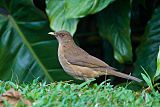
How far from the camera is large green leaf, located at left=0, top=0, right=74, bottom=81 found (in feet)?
30.5

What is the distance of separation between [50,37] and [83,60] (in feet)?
5.09

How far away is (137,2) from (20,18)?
5.88ft

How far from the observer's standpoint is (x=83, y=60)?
319 inches

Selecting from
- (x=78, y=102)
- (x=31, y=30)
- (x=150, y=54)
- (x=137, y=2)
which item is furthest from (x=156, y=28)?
(x=78, y=102)

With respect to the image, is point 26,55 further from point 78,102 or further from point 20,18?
point 78,102

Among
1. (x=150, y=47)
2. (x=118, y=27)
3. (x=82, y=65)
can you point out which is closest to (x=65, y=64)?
(x=82, y=65)

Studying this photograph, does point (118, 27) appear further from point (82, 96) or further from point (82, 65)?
point (82, 96)

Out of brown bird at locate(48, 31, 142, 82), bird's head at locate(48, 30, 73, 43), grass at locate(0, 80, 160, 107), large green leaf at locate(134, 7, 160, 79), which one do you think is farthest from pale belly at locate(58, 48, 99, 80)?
grass at locate(0, 80, 160, 107)

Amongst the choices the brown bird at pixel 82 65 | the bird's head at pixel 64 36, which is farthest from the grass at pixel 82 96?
the bird's head at pixel 64 36

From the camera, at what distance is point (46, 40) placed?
9.53 m

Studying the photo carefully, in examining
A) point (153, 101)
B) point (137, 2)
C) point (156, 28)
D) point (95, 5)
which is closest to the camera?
point (153, 101)

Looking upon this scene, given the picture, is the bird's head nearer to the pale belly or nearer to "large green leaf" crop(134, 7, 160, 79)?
the pale belly

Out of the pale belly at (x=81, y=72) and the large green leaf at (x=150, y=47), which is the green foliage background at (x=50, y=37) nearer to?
the large green leaf at (x=150, y=47)

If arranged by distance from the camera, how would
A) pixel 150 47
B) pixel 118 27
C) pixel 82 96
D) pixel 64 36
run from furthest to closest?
pixel 118 27 → pixel 150 47 → pixel 64 36 → pixel 82 96
